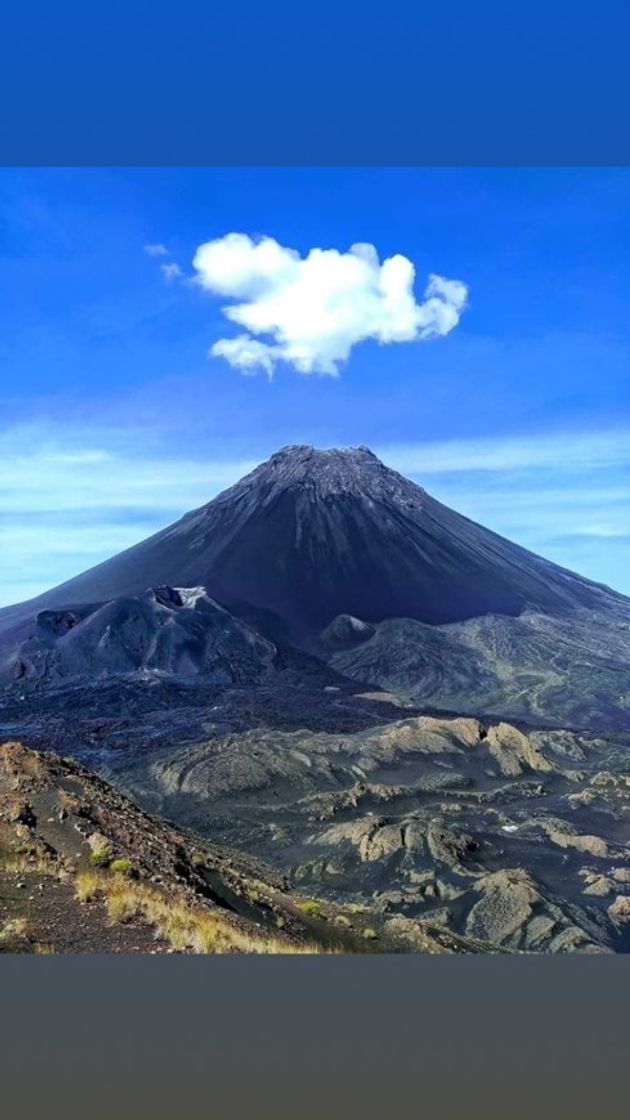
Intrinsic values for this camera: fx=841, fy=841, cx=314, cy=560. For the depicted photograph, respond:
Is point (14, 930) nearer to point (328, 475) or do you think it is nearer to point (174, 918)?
point (174, 918)

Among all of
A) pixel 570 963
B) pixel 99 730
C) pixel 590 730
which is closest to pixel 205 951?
pixel 570 963

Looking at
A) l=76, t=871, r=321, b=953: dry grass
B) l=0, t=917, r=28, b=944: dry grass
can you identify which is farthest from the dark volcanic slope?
l=0, t=917, r=28, b=944: dry grass

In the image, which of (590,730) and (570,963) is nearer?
(570,963)

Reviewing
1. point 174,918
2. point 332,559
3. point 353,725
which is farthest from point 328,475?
point 174,918

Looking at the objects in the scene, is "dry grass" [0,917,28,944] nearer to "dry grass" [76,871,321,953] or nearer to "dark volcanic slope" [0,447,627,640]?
"dry grass" [76,871,321,953]

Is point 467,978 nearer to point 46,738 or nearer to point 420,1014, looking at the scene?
point 420,1014

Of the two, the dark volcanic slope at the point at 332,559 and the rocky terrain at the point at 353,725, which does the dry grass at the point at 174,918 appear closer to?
the rocky terrain at the point at 353,725

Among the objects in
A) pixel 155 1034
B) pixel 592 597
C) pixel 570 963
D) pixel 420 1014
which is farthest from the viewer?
pixel 592 597
